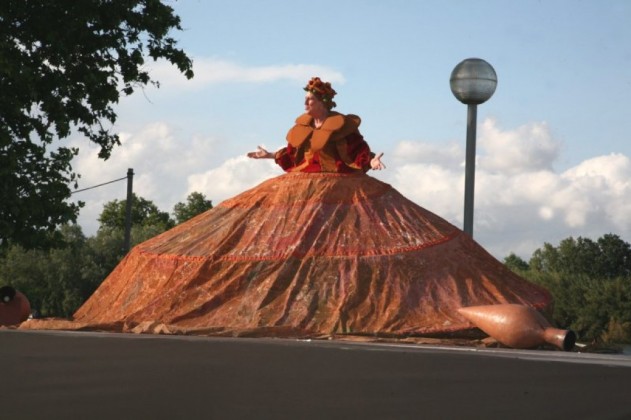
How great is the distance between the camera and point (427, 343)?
50.6 ft

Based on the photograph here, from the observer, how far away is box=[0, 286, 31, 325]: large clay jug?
64.3 feet

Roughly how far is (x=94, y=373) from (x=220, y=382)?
967mm

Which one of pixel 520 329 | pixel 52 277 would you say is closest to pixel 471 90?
pixel 520 329

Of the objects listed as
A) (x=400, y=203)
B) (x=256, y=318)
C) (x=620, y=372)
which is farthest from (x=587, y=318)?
(x=620, y=372)

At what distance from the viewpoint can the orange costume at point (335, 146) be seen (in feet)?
62.7

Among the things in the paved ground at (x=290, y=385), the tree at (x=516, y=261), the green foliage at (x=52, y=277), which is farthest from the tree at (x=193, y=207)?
the paved ground at (x=290, y=385)

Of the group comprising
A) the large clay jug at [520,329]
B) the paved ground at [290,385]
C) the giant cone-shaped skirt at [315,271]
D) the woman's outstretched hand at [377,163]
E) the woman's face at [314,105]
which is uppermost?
the woman's face at [314,105]

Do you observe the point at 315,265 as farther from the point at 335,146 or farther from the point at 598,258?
the point at 598,258

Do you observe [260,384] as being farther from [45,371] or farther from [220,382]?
[45,371]

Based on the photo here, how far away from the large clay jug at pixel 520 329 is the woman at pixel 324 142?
13.5ft

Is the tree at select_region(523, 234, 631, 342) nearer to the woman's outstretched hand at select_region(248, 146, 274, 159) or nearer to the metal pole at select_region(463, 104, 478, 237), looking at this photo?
the metal pole at select_region(463, 104, 478, 237)

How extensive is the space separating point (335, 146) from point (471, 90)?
12.3 ft

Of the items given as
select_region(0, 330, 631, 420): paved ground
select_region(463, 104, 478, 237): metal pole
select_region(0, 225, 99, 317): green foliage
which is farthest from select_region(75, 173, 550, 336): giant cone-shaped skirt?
select_region(0, 225, 99, 317): green foliage

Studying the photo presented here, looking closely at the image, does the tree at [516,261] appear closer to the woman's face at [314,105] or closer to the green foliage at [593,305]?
the green foliage at [593,305]
